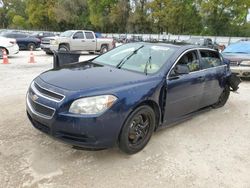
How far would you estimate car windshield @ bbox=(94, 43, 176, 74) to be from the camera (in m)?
4.41

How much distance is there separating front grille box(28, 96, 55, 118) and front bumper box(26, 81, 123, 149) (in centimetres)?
4

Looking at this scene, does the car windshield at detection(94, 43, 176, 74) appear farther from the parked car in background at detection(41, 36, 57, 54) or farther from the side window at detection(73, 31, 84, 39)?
the side window at detection(73, 31, 84, 39)

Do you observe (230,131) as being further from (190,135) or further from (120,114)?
(120,114)

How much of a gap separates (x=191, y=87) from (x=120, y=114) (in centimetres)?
181

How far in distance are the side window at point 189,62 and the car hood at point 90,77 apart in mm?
645

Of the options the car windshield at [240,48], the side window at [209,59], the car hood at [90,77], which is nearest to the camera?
the car hood at [90,77]

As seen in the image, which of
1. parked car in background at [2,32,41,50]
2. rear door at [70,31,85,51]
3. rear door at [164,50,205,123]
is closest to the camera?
rear door at [164,50,205,123]

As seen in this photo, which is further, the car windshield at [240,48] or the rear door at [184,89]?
the car windshield at [240,48]

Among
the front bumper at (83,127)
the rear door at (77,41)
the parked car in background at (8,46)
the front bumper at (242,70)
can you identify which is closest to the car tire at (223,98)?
the front bumper at (242,70)

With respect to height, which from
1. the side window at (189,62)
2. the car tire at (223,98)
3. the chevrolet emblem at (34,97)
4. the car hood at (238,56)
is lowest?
the car tire at (223,98)

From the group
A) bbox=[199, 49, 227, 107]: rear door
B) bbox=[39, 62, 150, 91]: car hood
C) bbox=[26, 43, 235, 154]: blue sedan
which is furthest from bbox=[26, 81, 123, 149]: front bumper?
bbox=[199, 49, 227, 107]: rear door

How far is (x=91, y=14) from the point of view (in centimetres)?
6431

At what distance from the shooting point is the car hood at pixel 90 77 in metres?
3.57

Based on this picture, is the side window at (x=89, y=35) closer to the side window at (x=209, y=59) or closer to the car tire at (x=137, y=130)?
the side window at (x=209, y=59)
